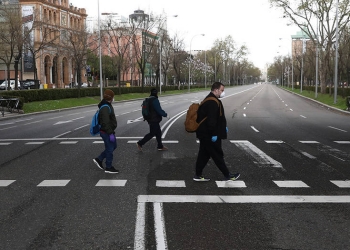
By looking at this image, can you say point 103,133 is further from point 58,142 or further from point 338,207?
point 58,142

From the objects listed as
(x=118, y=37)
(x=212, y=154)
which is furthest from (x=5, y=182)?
(x=118, y=37)

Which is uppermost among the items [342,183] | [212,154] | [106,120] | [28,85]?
[28,85]

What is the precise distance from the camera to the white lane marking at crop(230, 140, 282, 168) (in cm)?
928

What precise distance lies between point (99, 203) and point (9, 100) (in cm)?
2304

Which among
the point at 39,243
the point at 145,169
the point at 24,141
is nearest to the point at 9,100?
the point at 24,141

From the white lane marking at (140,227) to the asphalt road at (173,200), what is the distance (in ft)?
0.04

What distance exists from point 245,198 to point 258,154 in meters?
4.35

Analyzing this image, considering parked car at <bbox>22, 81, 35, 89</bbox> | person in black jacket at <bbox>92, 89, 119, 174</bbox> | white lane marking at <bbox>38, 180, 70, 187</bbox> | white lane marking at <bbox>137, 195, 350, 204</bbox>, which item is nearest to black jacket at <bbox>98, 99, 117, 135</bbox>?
person in black jacket at <bbox>92, 89, 119, 174</bbox>

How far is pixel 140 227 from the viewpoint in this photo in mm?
4938

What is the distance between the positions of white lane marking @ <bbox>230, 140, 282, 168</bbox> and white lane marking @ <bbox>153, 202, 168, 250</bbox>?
3902mm

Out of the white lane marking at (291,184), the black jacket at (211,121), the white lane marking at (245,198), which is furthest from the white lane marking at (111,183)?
the white lane marking at (291,184)

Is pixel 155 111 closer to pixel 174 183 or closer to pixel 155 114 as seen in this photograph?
pixel 155 114

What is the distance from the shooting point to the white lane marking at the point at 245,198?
615cm

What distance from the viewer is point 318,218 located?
209 inches
